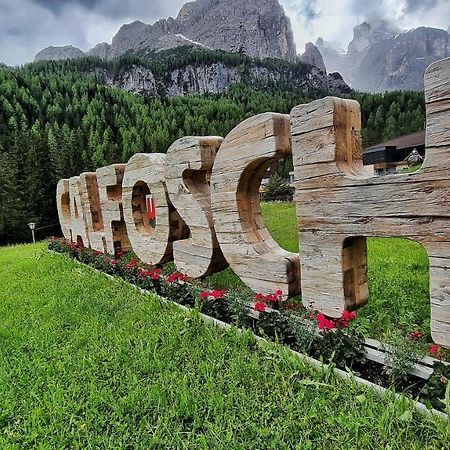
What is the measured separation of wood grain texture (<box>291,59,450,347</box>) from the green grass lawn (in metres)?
0.41

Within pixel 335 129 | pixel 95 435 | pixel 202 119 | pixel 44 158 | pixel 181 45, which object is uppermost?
pixel 181 45

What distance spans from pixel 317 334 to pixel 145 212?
3.50 metres

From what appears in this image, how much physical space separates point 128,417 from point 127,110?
76.5 meters

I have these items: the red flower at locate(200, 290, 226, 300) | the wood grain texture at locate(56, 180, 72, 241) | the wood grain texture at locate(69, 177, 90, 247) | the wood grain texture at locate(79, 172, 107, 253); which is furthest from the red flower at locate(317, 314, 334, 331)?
the wood grain texture at locate(56, 180, 72, 241)

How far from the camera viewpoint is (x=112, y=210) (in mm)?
6012

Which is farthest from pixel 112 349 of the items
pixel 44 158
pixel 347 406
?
pixel 44 158

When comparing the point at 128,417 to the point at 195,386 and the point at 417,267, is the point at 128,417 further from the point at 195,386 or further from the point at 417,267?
the point at 417,267

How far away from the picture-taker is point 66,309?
4.49 metres

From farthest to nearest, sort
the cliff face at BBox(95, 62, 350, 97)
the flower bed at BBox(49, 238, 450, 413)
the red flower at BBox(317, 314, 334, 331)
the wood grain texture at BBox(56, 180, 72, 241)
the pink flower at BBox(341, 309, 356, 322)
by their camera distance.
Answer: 1. the cliff face at BBox(95, 62, 350, 97)
2. the wood grain texture at BBox(56, 180, 72, 241)
3. the pink flower at BBox(341, 309, 356, 322)
4. the red flower at BBox(317, 314, 334, 331)
5. the flower bed at BBox(49, 238, 450, 413)

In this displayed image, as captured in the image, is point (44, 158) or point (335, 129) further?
point (44, 158)

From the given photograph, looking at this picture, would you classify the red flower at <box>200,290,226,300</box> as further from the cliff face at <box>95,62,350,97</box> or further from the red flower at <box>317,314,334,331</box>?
the cliff face at <box>95,62,350,97</box>

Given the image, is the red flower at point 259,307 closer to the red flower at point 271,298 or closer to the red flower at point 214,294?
the red flower at point 271,298

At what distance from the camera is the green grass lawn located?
3.31 metres

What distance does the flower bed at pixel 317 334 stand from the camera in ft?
7.41
